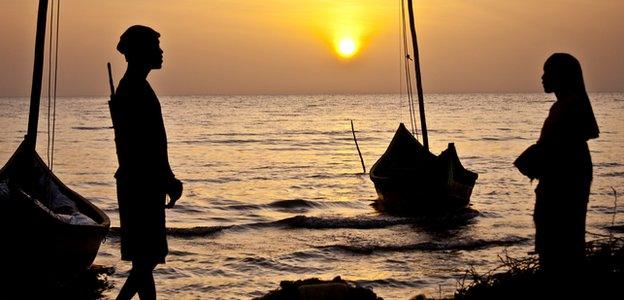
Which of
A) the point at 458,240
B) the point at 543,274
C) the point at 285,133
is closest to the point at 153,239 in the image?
the point at 543,274

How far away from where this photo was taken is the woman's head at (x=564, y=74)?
183 inches

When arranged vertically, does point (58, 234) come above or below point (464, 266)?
above

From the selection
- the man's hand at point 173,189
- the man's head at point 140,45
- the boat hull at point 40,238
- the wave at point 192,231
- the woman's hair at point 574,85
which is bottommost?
the wave at point 192,231

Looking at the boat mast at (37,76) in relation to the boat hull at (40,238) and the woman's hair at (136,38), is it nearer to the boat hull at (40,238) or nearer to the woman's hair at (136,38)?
the boat hull at (40,238)

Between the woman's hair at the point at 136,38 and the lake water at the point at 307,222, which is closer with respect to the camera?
the woman's hair at the point at 136,38

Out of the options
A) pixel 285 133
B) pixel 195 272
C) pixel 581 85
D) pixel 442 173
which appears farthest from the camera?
pixel 285 133

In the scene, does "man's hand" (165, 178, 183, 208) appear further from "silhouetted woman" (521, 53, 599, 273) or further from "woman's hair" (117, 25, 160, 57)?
"silhouetted woman" (521, 53, 599, 273)

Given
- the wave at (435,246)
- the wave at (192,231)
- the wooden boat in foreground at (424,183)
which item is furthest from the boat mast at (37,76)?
the wooden boat in foreground at (424,183)

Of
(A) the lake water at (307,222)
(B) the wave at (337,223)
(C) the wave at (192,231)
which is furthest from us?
(B) the wave at (337,223)

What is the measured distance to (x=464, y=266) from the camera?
10.4m

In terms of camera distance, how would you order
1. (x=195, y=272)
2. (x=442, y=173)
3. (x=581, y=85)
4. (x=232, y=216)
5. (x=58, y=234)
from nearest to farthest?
(x=581, y=85) → (x=58, y=234) → (x=195, y=272) → (x=442, y=173) → (x=232, y=216)

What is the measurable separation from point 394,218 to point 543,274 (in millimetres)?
10675

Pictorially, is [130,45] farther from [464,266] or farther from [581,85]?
[464,266]

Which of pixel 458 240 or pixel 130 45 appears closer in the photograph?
pixel 130 45
